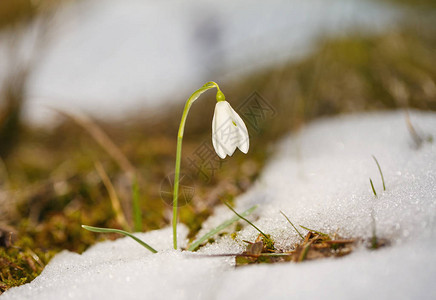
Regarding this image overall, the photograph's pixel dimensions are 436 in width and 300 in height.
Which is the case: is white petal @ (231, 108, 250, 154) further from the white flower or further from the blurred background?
the blurred background

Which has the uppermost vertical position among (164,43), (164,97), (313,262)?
(164,43)

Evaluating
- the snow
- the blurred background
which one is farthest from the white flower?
the snow

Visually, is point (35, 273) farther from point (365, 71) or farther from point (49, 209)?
point (365, 71)

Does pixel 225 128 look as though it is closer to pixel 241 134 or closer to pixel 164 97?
pixel 241 134

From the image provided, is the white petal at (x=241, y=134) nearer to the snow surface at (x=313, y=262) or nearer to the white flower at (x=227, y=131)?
Answer: the white flower at (x=227, y=131)

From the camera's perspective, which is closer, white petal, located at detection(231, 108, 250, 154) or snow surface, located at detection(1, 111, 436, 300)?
snow surface, located at detection(1, 111, 436, 300)

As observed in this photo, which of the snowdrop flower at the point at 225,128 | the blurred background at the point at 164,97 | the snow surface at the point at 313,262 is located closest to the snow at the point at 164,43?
the blurred background at the point at 164,97

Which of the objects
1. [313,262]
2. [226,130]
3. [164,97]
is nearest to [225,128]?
[226,130]
